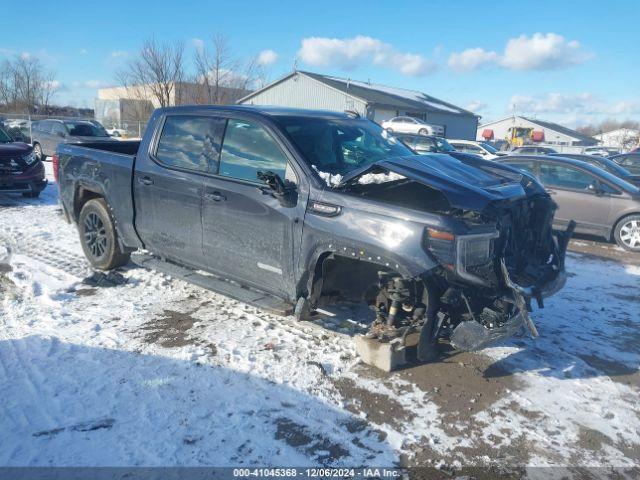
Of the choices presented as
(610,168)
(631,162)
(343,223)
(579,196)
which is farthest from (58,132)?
(631,162)

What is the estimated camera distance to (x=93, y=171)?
5.93m

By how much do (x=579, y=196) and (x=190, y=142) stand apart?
25.1ft

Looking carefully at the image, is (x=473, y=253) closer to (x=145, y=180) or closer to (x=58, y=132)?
(x=145, y=180)

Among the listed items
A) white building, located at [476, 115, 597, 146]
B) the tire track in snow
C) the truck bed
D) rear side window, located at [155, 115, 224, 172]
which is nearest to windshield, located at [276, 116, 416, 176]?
rear side window, located at [155, 115, 224, 172]

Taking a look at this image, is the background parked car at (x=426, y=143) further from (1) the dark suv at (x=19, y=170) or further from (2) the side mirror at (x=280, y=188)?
(2) the side mirror at (x=280, y=188)

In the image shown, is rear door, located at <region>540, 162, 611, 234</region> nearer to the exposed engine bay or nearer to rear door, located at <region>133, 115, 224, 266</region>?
the exposed engine bay

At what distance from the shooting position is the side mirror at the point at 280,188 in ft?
13.3

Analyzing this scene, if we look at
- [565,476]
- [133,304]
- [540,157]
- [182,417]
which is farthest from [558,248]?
[540,157]

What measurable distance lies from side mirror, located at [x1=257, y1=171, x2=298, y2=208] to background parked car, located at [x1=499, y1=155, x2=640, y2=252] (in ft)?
23.3

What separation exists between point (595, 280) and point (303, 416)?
17.2ft

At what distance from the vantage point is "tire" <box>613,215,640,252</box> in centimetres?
903

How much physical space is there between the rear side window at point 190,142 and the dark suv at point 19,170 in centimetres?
665

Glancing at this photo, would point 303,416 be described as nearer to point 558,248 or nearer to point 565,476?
point 565,476

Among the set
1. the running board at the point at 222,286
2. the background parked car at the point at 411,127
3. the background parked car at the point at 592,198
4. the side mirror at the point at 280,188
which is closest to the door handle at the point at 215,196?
the side mirror at the point at 280,188
